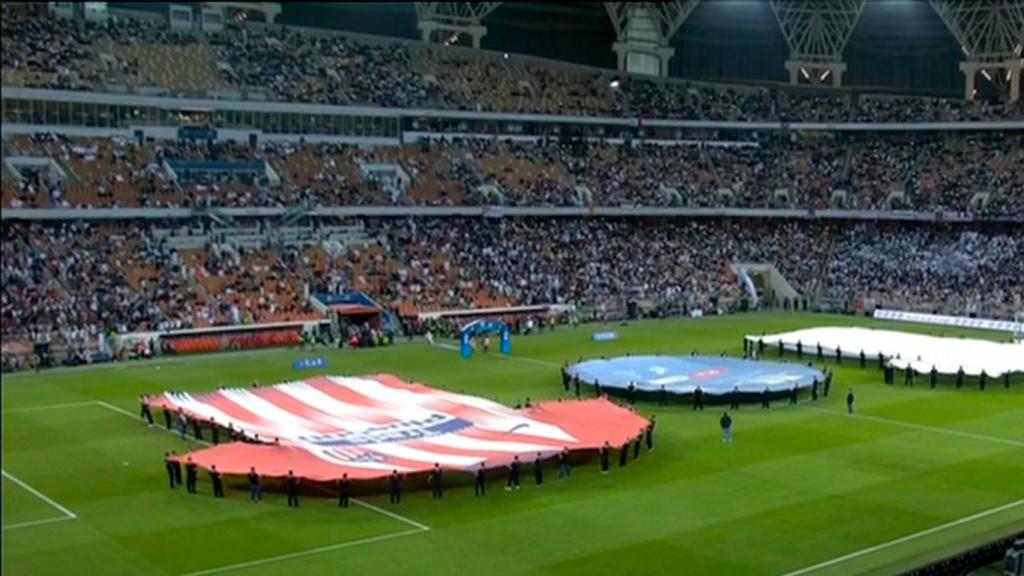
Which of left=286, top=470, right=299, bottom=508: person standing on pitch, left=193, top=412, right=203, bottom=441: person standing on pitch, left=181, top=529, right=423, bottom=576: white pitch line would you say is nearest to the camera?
left=181, top=529, right=423, bottom=576: white pitch line

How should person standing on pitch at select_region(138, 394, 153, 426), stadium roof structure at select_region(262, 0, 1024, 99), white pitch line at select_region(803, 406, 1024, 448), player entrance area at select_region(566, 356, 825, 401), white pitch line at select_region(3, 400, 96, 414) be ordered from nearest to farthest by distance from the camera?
1. white pitch line at select_region(803, 406, 1024, 448)
2. person standing on pitch at select_region(138, 394, 153, 426)
3. white pitch line at select_region(3, 400, 96, 414)
4. player entrance area at select_region(566, 356, 825, 401)
5. stadium roof structure at select_region(262, 0, 1024, 99)

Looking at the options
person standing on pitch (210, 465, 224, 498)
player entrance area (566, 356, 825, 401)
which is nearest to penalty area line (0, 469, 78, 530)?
person standing on pitch (210, 465, 224, 498)

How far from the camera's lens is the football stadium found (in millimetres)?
24031

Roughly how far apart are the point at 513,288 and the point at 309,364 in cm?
1939

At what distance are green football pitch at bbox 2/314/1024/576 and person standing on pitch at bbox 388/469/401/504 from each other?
0.34m

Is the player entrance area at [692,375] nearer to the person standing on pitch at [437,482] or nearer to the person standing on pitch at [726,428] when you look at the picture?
the person standing on pitch at [726,428]

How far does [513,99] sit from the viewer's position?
250 feet

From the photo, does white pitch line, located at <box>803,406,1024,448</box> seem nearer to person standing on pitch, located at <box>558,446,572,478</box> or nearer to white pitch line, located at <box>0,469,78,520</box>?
person standing on pitch, located at <box>558,446,572,478</box>

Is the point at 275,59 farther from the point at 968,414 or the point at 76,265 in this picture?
the point at 968,414

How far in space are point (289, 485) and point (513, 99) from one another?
173 ft

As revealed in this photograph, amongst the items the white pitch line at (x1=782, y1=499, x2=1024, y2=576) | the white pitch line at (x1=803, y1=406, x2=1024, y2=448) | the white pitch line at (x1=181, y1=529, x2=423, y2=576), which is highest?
the white pitch line at (x1=803, y1=406, x2=1024, y2=448)

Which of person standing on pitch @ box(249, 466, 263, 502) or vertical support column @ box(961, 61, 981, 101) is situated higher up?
vertical support column @ box(961, 61, 981, 101)

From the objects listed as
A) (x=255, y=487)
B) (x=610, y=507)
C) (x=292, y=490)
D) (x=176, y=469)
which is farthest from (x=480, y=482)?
(x=176, y=469)

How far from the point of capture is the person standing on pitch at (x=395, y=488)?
86.7 ft
